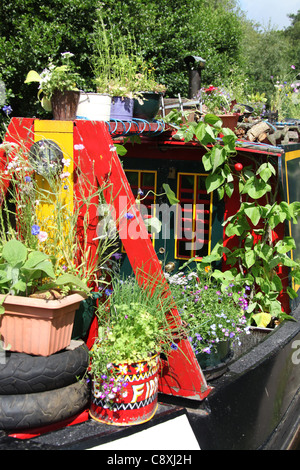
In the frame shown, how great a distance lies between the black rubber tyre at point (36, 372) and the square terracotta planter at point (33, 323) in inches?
1.8

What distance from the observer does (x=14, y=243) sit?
2.47 metres

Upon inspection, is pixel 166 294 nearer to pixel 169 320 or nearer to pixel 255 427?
pixel 169 320

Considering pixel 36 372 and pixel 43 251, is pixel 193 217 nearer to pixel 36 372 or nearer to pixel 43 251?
pixel 43 251

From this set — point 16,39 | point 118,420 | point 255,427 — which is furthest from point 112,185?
point 16,39

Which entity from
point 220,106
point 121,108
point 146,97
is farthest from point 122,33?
point 121,108

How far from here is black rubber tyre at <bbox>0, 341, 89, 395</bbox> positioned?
7.81 ft

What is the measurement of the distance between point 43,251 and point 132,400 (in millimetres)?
975

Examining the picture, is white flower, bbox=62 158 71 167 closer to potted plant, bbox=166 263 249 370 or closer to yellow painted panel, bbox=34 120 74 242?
yellow painted panel, bbox=34 120 74 242

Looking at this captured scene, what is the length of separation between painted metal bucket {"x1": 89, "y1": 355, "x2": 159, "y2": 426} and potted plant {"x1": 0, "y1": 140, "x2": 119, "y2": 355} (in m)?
0.36

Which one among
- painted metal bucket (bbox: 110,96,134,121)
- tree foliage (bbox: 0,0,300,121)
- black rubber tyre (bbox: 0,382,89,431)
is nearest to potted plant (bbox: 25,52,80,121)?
painted metal bucket (bbox: 110,96,134,121)

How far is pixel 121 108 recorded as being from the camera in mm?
3670

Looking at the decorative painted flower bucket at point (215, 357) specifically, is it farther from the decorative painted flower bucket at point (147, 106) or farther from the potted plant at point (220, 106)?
the potted plant at point (220, 106)

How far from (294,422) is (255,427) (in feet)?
3.29

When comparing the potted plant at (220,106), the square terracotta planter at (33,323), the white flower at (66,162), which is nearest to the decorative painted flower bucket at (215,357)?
the square terracotta planter at (33,323)
